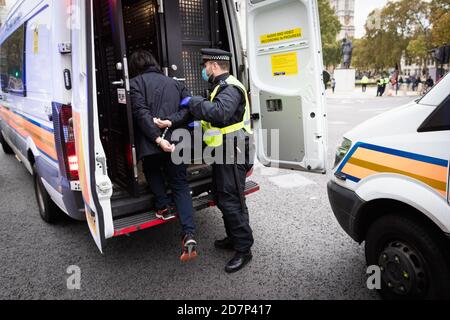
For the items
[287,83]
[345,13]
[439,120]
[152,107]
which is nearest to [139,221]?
[152,107]

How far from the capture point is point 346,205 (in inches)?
104

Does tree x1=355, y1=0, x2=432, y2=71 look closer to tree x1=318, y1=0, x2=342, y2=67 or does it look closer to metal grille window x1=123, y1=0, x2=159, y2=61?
tree x1=318, y1=0, x2=342, y2=67

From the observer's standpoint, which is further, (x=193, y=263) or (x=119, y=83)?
(x=193, y=263)

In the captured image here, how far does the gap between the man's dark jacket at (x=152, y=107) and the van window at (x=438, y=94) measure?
179 cm

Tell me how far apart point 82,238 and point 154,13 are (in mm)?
2478

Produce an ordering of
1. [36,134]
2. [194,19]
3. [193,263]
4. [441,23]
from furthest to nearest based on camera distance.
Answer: [441,23] < [194,19] < [36,134] < [193,263]

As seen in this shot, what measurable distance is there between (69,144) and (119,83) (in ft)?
2.09

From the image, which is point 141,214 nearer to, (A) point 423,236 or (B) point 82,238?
(B) point 82,238

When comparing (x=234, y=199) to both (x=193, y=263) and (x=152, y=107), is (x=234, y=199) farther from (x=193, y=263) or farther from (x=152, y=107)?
(x=152, y=107)

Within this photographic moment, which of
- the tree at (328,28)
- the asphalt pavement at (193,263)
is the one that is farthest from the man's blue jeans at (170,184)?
the tree at (328,28)

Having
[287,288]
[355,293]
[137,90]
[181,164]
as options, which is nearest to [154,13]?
[137,90]

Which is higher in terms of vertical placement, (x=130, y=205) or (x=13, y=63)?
Answer: (x=13, y=63)

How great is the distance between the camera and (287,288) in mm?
2812

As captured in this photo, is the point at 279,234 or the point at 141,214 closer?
the point at 141,214
